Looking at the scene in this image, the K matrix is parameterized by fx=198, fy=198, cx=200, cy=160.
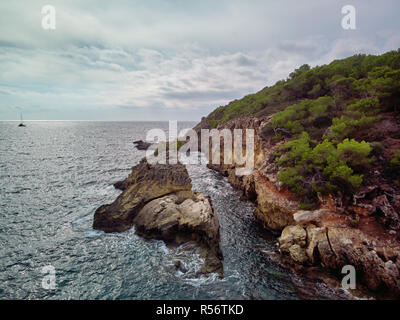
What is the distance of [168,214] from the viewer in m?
18.7

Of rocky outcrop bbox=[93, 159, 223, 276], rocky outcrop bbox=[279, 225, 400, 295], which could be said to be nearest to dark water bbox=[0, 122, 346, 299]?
rocky outcrop bbox=[93, 159, 223, 276]

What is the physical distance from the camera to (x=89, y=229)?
20375 mm

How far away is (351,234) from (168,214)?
14622mm

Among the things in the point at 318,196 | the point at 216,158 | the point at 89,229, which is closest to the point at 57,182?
the point at 89,229

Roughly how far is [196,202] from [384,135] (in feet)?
66.2

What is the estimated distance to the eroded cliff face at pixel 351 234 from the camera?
41.0 feet

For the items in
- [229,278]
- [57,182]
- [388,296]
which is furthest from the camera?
[57,182]

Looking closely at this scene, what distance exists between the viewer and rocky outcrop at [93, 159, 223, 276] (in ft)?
56.7

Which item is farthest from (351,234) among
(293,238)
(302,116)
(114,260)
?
(302,116)

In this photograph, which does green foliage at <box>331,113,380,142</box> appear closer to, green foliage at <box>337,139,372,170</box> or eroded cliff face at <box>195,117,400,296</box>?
green foliage at <box>337,139,372,170</box>

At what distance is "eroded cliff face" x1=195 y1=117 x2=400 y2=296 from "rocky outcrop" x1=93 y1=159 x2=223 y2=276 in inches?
254

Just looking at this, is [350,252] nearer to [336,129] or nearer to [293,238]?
[293,238]
